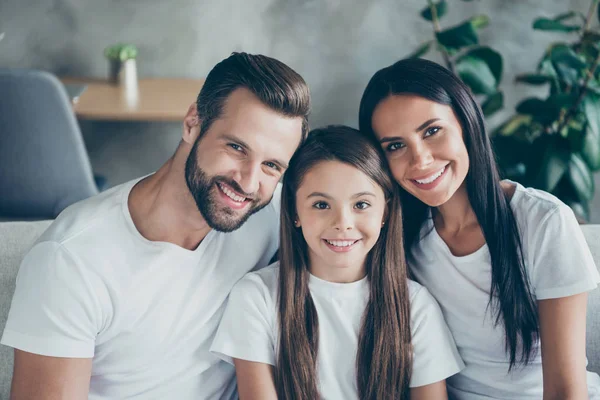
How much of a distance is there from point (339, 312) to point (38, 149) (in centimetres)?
115

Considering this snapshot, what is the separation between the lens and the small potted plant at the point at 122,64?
108 inches

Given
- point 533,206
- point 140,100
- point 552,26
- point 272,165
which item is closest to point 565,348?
point 533,206

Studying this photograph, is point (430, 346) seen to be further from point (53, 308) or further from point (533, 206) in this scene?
point (53, 308)

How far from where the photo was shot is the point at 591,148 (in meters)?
2.26

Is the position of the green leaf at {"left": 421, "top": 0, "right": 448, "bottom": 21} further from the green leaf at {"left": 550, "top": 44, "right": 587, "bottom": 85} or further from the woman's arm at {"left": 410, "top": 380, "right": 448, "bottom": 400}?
the woman's arm at {"left": 410, "top": 380, "right": 448, "bottom": 400}

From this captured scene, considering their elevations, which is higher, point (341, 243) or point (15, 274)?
point (341, 243)

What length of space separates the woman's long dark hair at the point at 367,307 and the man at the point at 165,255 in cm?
8

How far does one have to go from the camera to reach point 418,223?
1.40 m

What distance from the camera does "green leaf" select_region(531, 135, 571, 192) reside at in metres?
2.29

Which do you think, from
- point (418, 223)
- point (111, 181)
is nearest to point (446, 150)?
point (418, 223)

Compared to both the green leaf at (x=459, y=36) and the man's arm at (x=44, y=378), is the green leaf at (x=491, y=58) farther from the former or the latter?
the man's arm at (x=44, y=378)

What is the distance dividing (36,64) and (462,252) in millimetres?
2343

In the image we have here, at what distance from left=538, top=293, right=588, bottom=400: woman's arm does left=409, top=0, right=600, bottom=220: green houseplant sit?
1.14m

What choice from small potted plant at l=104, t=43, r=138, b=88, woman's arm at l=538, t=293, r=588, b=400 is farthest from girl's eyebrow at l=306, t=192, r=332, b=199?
small potted plant at l=104, t=43, r=138, b=88
